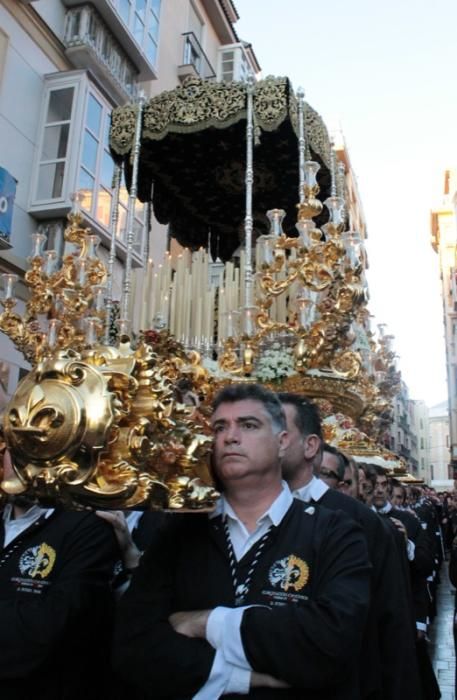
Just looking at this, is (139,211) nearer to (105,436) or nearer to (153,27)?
(153,27)

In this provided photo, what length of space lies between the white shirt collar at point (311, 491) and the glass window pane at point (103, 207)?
9.36 metres

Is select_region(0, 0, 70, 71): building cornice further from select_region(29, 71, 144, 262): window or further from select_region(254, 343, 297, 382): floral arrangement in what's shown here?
select_region(254, 343, 297, 382): floral arrangement

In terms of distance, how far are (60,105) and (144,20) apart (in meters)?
3.30

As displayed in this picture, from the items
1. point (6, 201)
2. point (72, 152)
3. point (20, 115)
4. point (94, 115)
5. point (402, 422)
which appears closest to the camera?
point (6, 201)

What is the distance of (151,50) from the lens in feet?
44.5

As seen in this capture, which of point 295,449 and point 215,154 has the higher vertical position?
point 215,154

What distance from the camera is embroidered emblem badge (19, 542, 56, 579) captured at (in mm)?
2041

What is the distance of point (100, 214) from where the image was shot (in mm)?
11422

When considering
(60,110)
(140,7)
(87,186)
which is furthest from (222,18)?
(87,186)

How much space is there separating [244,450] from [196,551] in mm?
308

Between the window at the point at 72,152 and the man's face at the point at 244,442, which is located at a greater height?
the window at the point at 72,152

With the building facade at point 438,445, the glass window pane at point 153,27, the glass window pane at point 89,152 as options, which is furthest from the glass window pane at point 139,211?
the building facade at point 438,445

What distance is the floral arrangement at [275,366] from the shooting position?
5.68 meters

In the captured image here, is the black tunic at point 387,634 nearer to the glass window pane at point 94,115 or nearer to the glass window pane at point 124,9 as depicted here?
the glass window pane at point 94,115
